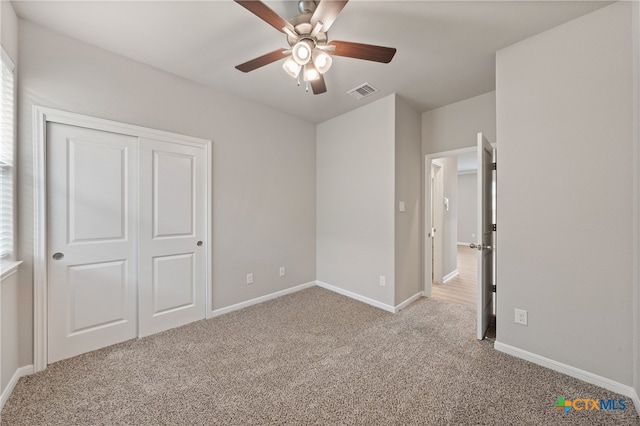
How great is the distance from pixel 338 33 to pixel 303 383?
108 inches

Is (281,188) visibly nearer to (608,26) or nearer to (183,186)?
(183,186)

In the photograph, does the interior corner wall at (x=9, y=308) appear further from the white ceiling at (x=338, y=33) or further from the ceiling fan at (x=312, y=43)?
the ceiling fan at (x=312, y=43)

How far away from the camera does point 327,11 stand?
1.40 metres

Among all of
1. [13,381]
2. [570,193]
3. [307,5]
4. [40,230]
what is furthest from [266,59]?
[13,381]

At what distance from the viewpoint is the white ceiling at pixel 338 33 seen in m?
1.74

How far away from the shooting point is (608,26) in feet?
5.65

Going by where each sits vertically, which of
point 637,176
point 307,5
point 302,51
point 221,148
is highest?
point 307,5

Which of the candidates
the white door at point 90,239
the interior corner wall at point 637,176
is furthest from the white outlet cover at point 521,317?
the white door at point 90,239

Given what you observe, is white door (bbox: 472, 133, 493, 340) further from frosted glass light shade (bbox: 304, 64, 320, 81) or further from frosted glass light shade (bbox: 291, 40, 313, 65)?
frosted glass light shade (bbox: 291, 40, 313, 65)

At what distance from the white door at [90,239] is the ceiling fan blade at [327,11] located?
82.4 inches

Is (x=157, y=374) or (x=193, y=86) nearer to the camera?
(x=157, y=374)

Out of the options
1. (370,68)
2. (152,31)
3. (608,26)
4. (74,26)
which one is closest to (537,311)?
(608,26)

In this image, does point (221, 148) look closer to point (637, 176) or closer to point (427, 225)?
point (427, 225)

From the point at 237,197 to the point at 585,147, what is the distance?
10.9 feet
